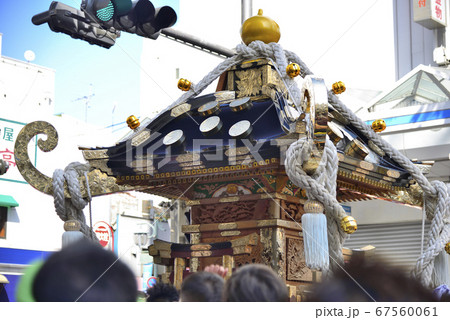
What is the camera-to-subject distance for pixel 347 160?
15.8 feet

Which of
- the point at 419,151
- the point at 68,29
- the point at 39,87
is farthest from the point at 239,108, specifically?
the point at 39,87

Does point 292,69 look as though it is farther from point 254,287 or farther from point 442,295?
point 254,287

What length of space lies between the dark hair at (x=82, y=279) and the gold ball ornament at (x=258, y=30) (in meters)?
3.43

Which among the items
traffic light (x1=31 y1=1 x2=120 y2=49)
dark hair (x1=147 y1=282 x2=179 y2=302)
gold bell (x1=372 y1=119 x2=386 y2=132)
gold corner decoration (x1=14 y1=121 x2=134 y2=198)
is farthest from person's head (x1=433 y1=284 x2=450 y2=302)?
traffic light (x1=31 y1=1 x2=120 y2=49)

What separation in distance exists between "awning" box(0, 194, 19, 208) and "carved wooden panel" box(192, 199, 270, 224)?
9073 mm

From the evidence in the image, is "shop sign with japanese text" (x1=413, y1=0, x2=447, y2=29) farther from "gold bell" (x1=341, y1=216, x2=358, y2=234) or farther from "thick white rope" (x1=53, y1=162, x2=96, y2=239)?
"gold bell" (x1=341, y1=216, x2=358, y2=234)

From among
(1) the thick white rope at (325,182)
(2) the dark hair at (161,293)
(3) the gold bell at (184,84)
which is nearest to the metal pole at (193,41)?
(3) the gold bell at (184,84)

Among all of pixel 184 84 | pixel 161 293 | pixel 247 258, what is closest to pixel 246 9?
pixel 184 84

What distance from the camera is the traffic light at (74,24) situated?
5.48 metres

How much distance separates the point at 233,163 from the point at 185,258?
0.98 metres

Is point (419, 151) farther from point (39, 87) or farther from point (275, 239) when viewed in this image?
point (39, 87)

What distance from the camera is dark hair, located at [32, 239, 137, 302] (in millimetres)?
2336

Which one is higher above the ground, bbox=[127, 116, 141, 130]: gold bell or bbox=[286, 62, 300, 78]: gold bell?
bbox=[286, 62, 300, 78]: gold bell

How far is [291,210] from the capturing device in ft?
17.1
